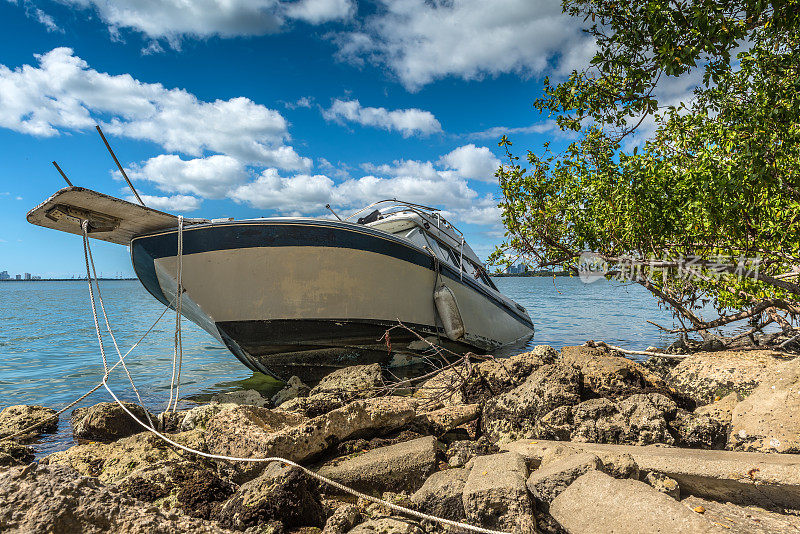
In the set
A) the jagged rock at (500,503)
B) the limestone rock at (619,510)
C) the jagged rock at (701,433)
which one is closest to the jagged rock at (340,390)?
the jagged rock at (500,503)

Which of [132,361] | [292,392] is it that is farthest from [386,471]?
[132,361]

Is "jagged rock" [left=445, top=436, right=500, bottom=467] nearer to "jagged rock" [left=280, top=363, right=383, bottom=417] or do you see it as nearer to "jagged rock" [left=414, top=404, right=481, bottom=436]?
"jagged rock" [left=414, top=404, right=481, bottom=436]

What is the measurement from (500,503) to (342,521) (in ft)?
3.15

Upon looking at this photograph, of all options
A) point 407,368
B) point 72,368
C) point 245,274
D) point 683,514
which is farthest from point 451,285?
point 72,368

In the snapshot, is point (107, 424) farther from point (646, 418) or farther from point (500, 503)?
point (646, 418)

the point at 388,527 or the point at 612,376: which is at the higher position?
the point at 612,376

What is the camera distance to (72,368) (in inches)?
426

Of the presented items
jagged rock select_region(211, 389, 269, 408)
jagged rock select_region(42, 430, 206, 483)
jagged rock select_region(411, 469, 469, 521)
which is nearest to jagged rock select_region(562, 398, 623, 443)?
jagged rock select_region(411, 469, 469, 521)

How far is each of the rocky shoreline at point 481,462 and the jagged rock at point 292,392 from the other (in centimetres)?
186

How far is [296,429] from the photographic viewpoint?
3.62 metres

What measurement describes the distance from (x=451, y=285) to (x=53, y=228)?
6.91 meters

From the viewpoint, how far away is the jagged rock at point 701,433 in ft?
12.5

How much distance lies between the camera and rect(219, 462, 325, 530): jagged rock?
271 cm

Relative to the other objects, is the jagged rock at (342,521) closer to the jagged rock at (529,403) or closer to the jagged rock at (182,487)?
the jagged rock at (182,487)
